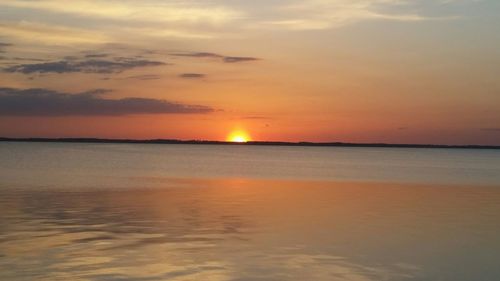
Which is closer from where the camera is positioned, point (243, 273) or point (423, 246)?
point (243, 273)

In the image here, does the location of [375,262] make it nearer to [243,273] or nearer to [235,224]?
[243,273]

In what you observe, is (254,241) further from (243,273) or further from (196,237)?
(243,273)

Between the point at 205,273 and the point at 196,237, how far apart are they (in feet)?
15.5

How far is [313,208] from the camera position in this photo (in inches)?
1091

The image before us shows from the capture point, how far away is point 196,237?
18562mm

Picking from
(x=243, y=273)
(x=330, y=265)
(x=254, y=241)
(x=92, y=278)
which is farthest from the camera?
(x=254, y=241)

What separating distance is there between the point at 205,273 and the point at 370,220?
36.2ft

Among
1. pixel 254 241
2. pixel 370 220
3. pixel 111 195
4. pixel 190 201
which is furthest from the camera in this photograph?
pixel 111 195

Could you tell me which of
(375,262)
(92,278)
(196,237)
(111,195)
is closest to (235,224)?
(196,237)

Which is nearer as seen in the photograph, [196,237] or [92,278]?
[92,278]

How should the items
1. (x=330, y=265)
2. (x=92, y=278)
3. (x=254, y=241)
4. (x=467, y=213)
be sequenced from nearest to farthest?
(x=92, y=278) → (x=330, y=265) → (x=254, y=241) → (x=467, y=213)

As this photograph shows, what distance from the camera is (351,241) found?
734 inches

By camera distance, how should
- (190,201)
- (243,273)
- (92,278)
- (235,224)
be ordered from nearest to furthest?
1. (92,278)
2. (243,273)
3. (235,224)
4. (190,201)

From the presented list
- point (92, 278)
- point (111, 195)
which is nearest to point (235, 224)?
point (92, 278)
